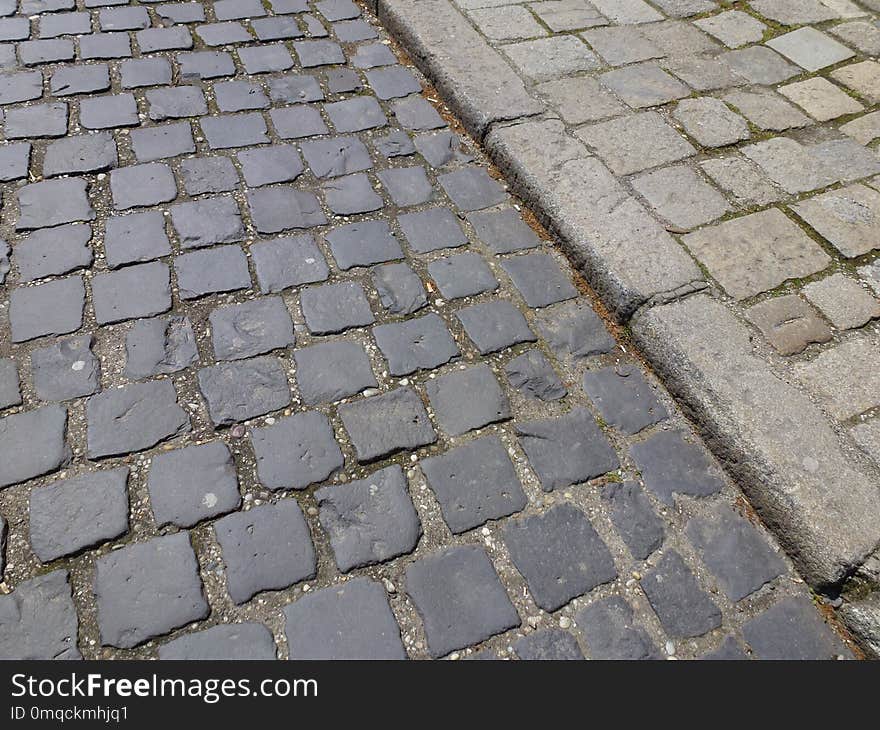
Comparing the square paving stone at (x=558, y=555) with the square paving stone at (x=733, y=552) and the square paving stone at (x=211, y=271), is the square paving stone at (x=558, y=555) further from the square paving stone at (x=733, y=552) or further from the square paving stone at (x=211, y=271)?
the square paving stone at (x=211, y=271)

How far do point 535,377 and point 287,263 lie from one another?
1.10 m

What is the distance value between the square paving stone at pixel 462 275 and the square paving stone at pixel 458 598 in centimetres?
109

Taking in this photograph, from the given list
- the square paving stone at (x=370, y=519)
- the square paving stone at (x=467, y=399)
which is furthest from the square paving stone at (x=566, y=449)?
the square paving stone at (x=370, y=519)

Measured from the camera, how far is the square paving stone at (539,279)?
2938 millimetres

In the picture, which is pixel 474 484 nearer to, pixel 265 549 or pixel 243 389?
pixel 265 549

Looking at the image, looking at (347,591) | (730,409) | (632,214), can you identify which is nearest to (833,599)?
(730,409)

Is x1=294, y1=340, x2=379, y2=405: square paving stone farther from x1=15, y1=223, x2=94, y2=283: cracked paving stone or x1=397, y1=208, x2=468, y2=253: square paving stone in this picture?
x1=15, y1=223, x2=94, y2=283: cracked paving stone

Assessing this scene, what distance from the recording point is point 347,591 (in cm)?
211

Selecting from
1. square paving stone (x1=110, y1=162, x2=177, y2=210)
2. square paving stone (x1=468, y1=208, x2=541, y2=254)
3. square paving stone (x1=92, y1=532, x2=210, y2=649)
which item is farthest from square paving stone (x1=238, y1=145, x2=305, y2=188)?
square paving stone (x1=92, y1=532, x2=210, y2=649)

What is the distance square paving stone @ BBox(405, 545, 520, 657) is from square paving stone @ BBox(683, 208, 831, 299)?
1.51 meters

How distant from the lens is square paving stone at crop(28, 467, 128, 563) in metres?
2.13

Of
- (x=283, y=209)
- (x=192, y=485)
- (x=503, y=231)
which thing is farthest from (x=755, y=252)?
(x=192, y=485)

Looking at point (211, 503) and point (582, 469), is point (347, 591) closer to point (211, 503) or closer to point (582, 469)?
point (211, 503)

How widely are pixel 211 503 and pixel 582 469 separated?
46.5 inches
